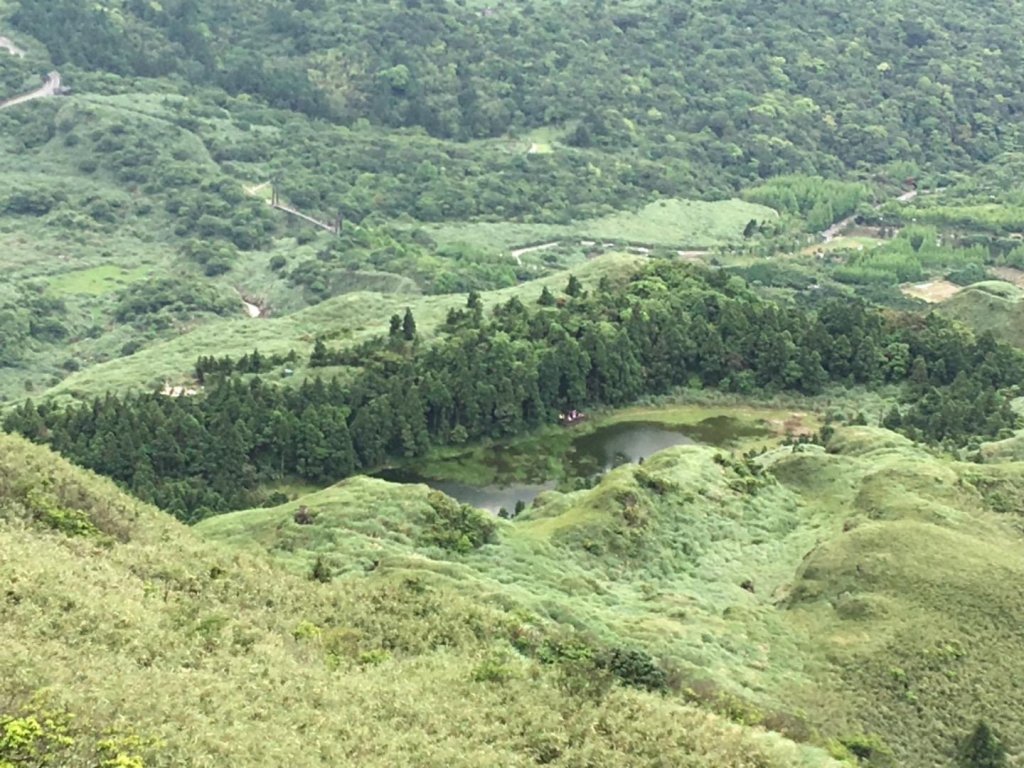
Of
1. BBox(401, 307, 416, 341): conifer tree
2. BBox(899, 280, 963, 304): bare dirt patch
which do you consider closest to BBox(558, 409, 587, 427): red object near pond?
BBox(401, 307, 416, 341): conifer tree

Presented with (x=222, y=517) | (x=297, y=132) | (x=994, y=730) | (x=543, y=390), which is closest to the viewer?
(x=994, y=730)

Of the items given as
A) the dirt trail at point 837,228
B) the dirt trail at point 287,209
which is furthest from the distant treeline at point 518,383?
the dirt trail at point 287,209

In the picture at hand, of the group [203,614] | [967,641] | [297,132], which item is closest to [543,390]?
[967,641]

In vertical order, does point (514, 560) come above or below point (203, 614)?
below

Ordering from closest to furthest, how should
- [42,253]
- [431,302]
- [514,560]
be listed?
[514,560], [431,302], [42,253]

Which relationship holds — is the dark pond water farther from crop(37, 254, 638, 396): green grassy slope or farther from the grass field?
the grass field

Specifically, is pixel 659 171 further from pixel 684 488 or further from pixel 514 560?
pixel 514 560
